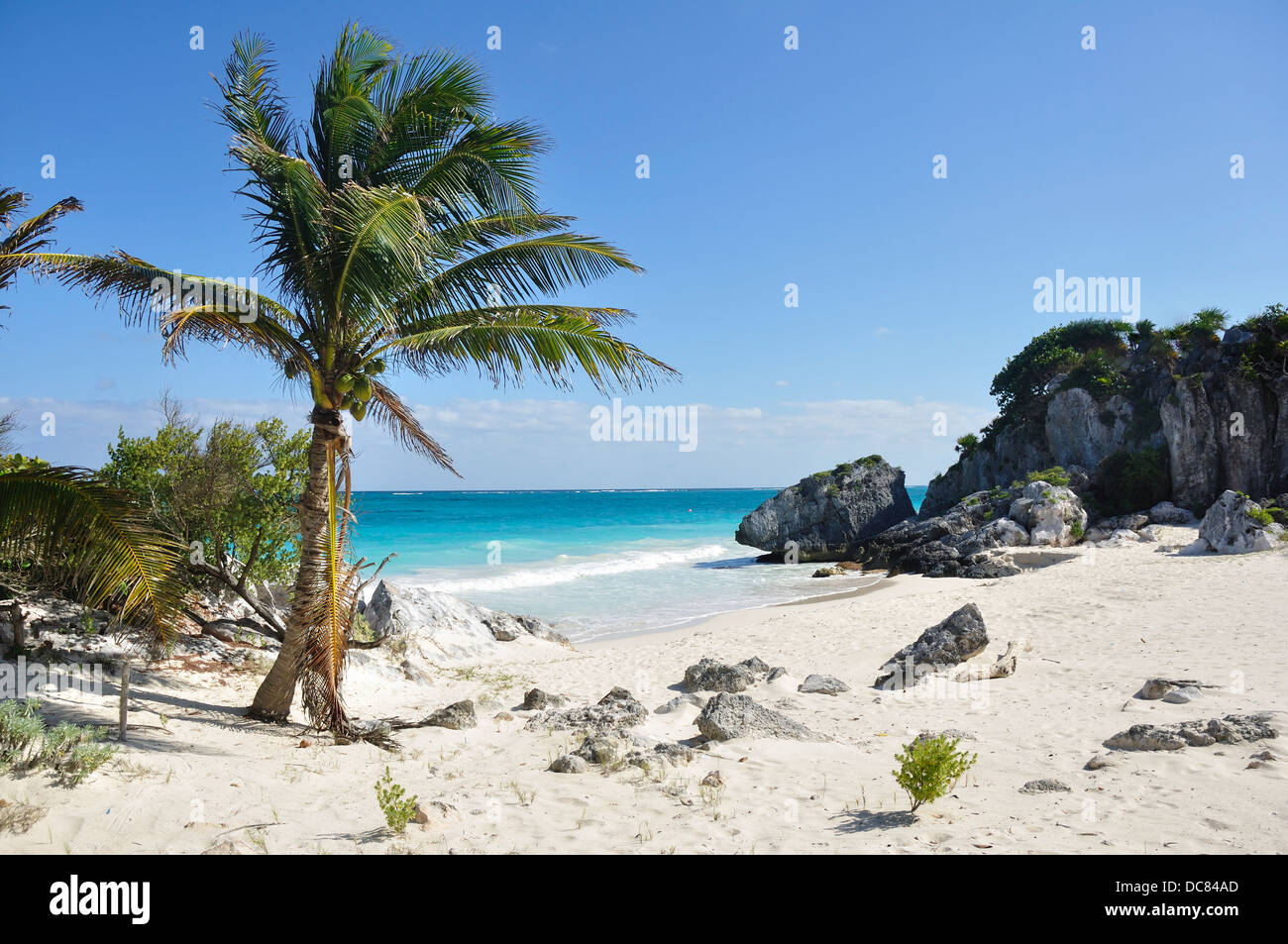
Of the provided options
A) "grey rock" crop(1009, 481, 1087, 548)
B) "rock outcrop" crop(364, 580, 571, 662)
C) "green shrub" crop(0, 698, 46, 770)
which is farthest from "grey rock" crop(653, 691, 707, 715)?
"grey rock" crop(1009, 481, 1087, 548)

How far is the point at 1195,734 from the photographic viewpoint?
6.26 meters

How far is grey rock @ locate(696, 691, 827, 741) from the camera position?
7.44 metres

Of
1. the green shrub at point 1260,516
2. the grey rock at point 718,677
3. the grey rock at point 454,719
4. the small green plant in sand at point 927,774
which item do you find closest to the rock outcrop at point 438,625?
the grey rock at point 454,719

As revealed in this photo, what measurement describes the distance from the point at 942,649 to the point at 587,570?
24312 millimetres

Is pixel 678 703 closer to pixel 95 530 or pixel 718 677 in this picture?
pixel 718 677

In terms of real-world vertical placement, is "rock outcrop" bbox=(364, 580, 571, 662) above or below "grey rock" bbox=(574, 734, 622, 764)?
below

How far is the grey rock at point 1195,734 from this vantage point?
619cm

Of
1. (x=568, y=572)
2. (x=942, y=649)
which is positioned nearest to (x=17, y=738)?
(x=942, y=649)

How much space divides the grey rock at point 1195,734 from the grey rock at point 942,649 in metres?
3.93

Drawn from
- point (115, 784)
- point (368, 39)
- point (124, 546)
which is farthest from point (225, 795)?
point (368, 39)

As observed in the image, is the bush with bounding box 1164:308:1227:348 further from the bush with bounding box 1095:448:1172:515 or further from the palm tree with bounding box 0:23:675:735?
the palm tree with bounding box 0:23:675:735

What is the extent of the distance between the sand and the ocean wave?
15707 mm

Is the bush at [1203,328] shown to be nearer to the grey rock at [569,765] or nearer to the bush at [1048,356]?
the bush at [1048,356]
